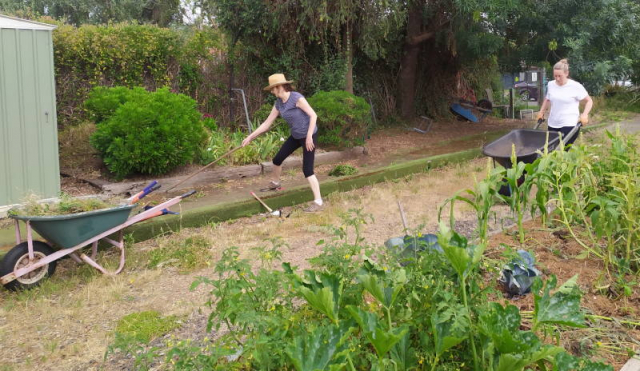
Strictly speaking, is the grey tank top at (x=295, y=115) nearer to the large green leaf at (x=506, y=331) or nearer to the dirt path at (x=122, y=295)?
the dirt path at (x=122, y=295)

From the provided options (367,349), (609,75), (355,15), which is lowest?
(367,349)

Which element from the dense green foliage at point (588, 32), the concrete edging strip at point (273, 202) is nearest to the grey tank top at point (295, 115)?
the concrete edging strip at point (273, 202)

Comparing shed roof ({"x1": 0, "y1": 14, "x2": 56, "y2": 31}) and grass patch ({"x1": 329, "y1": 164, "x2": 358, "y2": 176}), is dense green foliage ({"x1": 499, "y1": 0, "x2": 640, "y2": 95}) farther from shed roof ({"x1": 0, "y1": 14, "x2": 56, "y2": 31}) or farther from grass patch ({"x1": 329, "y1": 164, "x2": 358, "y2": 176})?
shed roof ({"x1": 0, "y1": 14, "x2": 56, "y2": 31})

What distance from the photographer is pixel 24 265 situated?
4.99 metres

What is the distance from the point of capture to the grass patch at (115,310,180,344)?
4.14 metres

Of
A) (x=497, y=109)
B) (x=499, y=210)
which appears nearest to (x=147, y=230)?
(x=499, y=210)

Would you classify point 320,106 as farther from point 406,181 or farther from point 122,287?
point 122,287

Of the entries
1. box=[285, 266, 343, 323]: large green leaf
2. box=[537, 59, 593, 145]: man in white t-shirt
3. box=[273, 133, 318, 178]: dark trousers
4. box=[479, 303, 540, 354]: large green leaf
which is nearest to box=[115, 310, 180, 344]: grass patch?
box=[285, 266, 343, 323]: large green leaf

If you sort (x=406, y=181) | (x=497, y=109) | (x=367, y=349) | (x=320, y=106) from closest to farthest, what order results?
1. (x=367, y=349)
2. (x=406, y=181)
3. (x=320, y=106)
4. (x=497, y=109)

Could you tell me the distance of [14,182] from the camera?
6.56 metres

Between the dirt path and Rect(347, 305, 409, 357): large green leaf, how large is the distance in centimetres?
96

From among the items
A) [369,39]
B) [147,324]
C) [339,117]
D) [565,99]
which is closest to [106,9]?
→ [369,39]

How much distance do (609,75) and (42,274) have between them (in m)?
10.6

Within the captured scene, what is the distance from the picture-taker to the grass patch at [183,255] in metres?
5.60
